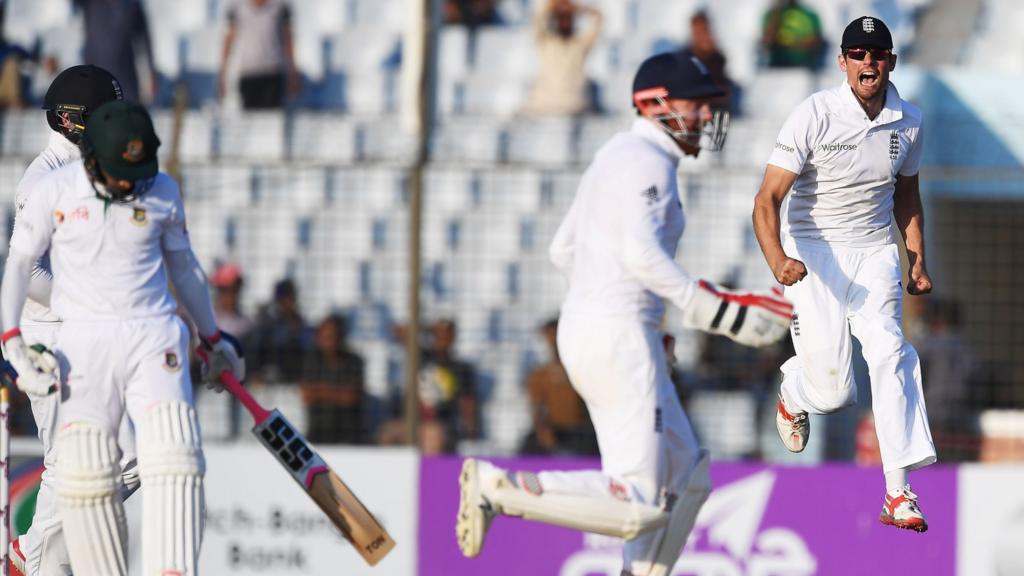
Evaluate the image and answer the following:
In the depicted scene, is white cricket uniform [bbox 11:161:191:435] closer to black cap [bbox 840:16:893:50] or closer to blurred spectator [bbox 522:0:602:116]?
black cap [bbox 840:16:893:50]

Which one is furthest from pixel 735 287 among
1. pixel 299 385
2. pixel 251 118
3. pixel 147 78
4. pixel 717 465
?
pixel 147 78

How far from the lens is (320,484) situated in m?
8.35

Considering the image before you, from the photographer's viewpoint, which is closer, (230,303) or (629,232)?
(629,232)

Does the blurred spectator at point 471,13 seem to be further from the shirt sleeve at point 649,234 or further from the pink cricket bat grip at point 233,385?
the shirt sleeve at point 649,234

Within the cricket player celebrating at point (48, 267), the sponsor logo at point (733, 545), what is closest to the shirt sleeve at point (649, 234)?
the cricket player celebrating at point (48, 267)

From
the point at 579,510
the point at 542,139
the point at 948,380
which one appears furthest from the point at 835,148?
the point at 542,139

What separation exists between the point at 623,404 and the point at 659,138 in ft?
3.56

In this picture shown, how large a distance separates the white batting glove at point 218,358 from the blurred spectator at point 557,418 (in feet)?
14.9

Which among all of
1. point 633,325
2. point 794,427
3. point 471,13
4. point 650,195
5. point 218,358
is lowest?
point 794,427

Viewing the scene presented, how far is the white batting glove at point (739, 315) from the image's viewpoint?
750 cm

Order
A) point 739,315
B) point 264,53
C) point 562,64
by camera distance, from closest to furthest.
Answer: point 739,315 < point 562,64 < point 264,53

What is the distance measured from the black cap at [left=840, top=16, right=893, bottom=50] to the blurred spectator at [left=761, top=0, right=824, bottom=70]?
7004mm

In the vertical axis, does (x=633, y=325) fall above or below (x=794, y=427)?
above

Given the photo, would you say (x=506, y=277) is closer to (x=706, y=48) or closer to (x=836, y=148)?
(x=706, y=48)
